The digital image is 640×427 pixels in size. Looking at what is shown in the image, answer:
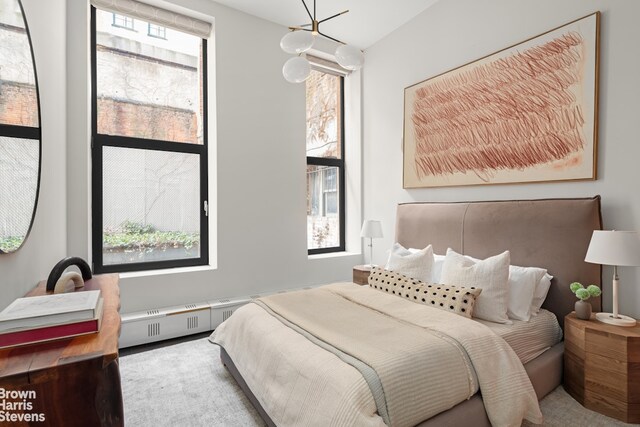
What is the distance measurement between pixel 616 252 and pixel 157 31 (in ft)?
13.7

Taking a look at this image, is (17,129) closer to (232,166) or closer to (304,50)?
(304,50)

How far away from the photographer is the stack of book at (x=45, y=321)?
3.35ft

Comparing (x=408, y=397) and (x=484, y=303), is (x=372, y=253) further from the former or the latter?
(x=408, y=397)

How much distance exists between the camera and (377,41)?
4055 mm

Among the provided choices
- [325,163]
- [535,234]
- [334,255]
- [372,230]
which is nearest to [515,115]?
[535,234]

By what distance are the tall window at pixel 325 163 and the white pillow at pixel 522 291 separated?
2.50 meters

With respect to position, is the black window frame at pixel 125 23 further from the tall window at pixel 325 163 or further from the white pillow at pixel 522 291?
the white pillow at pixel 522 291

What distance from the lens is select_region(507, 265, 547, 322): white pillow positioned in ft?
7.16

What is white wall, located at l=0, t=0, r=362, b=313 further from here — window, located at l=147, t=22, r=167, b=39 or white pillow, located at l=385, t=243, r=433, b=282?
white pillow, located at l=385, t=243, r=433, b=282

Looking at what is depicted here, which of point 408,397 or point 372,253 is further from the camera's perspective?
point 372,253

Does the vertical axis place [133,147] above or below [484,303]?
above

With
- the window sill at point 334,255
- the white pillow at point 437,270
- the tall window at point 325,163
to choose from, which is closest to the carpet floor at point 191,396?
the white pillow at point 437,270

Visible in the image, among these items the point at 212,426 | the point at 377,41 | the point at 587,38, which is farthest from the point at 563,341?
the point at 377,41

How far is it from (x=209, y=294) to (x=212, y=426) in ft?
5.32
